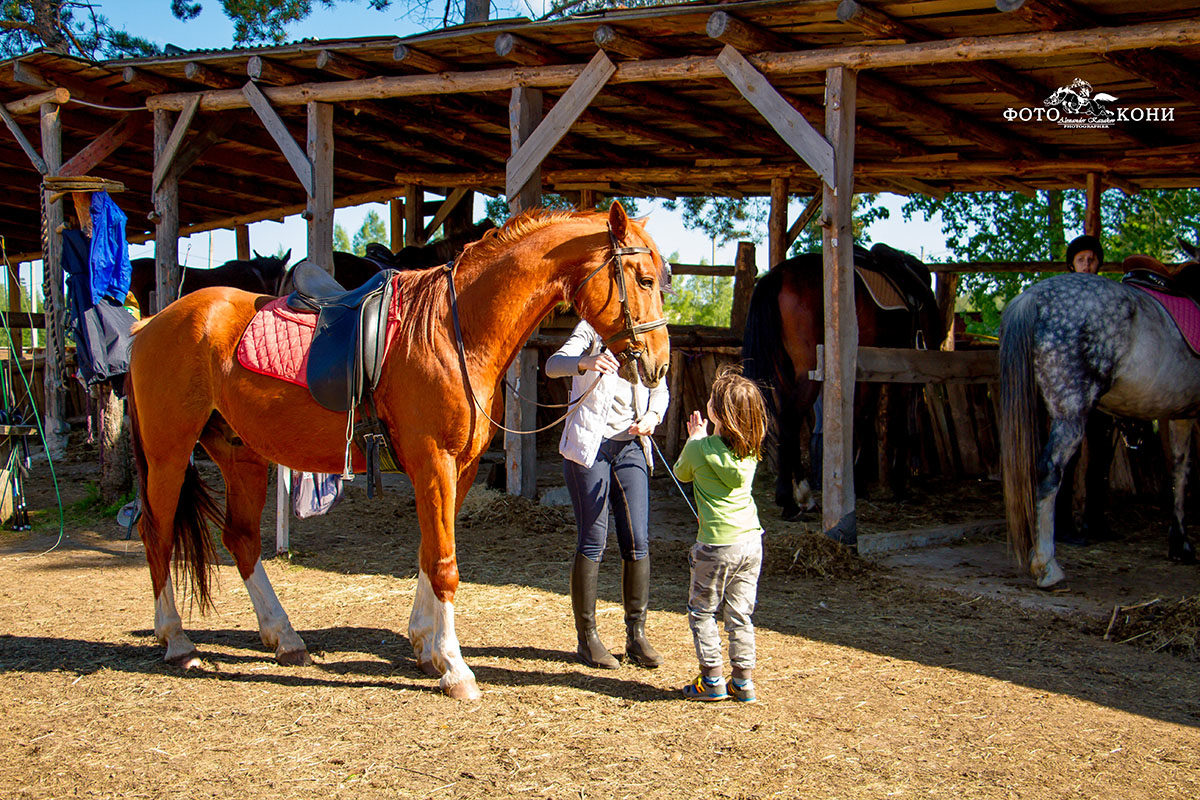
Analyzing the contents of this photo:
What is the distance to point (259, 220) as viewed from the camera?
14773 millimetres

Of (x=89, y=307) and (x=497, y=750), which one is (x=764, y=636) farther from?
(x=89, y=307)

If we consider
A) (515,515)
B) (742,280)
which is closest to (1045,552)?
(515,515)

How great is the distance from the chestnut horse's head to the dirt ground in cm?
134

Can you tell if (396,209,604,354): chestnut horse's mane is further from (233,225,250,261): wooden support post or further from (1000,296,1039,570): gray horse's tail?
(233,225,250,261): wooden support post

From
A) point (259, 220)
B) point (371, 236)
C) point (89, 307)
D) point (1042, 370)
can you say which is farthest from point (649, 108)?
point (371, 236)

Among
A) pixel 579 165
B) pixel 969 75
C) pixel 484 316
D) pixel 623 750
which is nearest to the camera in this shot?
pixel 623 750

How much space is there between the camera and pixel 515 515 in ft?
24.4

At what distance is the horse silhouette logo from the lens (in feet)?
23.1

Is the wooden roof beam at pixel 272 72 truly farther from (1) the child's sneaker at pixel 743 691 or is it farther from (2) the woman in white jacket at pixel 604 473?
(1) the child's sneaker at pixel 743 691

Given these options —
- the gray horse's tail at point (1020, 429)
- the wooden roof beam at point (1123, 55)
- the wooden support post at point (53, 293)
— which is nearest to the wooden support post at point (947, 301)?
the wooden roof beam at point (1123, 55)

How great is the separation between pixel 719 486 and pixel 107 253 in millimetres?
5508

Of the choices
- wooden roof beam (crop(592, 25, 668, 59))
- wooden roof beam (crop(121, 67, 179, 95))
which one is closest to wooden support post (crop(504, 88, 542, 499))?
wooden roof beam (crop(592, 25, 668, 59))

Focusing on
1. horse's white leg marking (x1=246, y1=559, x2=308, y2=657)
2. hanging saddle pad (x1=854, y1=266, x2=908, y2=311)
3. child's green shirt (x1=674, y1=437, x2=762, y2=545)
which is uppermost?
hanging saddle pad (x1=854, y1=266, x2=908, y2=311)

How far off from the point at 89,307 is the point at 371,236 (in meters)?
48.0
